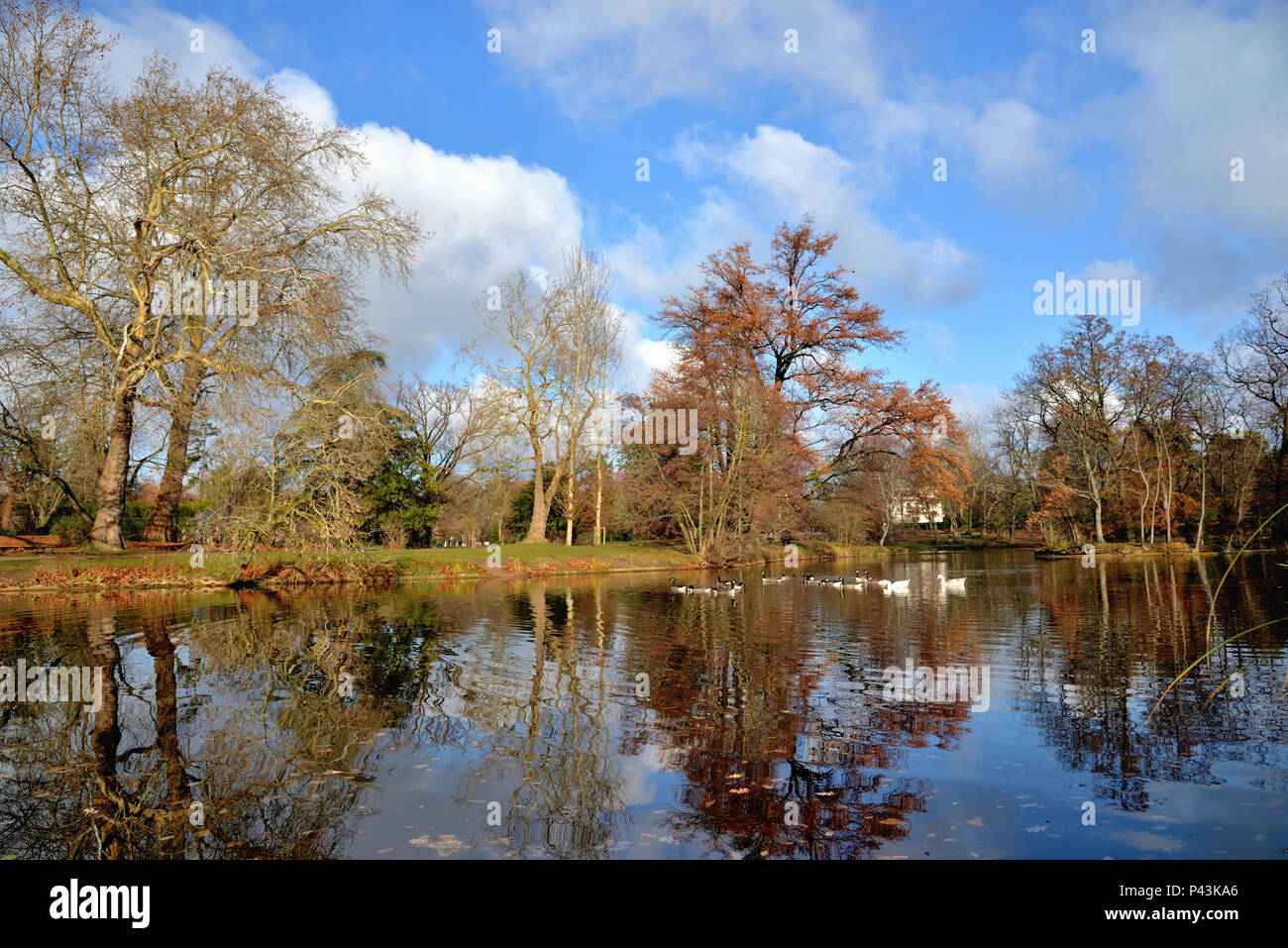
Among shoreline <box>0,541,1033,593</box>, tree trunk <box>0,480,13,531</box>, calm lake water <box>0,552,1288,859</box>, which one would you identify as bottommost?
calm lake water <box>0,552,1288,859</box>

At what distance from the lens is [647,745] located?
6.62 m

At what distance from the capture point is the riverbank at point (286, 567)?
20516 mm

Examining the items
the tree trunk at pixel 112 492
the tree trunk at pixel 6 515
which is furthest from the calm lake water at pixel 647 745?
the tree trunk at pixel 6 515

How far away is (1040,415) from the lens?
48.7 meters

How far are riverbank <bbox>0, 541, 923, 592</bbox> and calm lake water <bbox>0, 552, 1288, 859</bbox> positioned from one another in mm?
8029

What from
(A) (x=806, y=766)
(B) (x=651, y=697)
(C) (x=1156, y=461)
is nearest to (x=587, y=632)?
(B) (x=651, y=697)

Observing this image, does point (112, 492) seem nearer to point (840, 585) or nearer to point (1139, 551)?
point (840, 585)

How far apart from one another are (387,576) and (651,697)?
18707mm

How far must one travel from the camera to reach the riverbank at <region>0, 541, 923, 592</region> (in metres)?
20.5

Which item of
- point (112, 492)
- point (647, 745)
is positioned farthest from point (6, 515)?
point (647, 745)

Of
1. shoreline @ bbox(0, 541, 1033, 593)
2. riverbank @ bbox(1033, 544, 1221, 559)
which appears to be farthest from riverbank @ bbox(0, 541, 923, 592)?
riverbank @ bbox(1033, 544, 1221, 559)

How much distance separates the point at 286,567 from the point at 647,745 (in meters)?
21.0

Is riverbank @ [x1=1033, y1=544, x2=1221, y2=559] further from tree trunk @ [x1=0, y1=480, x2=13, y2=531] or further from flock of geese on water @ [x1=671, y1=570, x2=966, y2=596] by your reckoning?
tree trunk @ [x1=0, y1=480, x2=13, y2=531]
